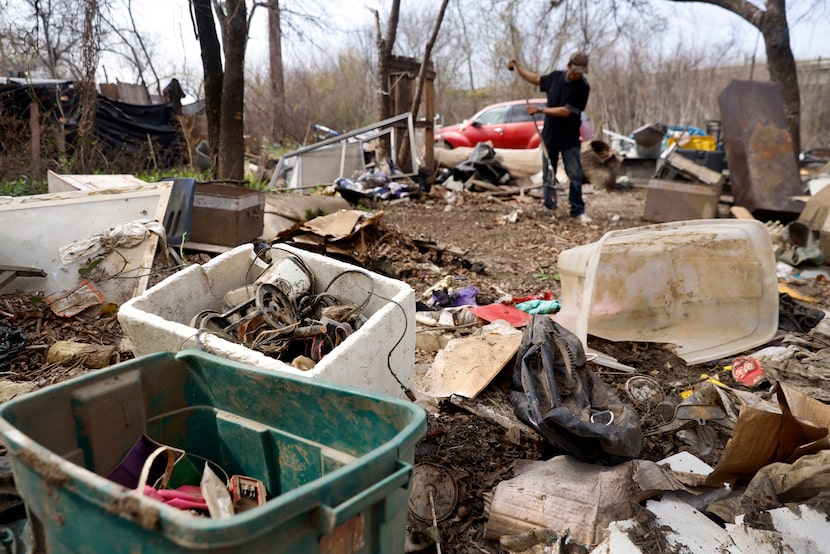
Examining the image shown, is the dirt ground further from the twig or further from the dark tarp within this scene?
the dark tarp

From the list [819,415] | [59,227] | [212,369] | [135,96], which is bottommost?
[819,415]

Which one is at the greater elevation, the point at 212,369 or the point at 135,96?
the point at 135,96

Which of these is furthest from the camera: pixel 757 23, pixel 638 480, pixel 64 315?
pixel 757 23

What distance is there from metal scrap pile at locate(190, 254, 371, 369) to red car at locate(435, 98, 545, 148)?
1024cm

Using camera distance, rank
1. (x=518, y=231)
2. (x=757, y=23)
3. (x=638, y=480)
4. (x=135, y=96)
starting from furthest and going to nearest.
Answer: (x=135, y=96) < (x=757, y=23) < (x=518, y=231) < (x=638, y=480)

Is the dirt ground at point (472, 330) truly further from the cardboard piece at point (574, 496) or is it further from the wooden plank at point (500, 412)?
the cardboard piece at point (574, 496)

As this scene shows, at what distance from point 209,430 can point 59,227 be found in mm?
2766

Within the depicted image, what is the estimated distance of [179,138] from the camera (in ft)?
37.2

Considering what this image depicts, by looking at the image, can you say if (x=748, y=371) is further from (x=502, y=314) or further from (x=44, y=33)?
(x=44, y=33)

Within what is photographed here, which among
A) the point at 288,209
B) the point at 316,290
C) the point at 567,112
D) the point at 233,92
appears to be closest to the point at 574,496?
the point at 316,290

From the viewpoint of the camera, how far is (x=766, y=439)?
2029 millimetres

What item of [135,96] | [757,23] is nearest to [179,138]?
[135,96]

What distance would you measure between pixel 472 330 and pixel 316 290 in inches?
50.1

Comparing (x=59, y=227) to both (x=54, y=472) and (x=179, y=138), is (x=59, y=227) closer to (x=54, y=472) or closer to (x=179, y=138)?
(x=54, y=472)
